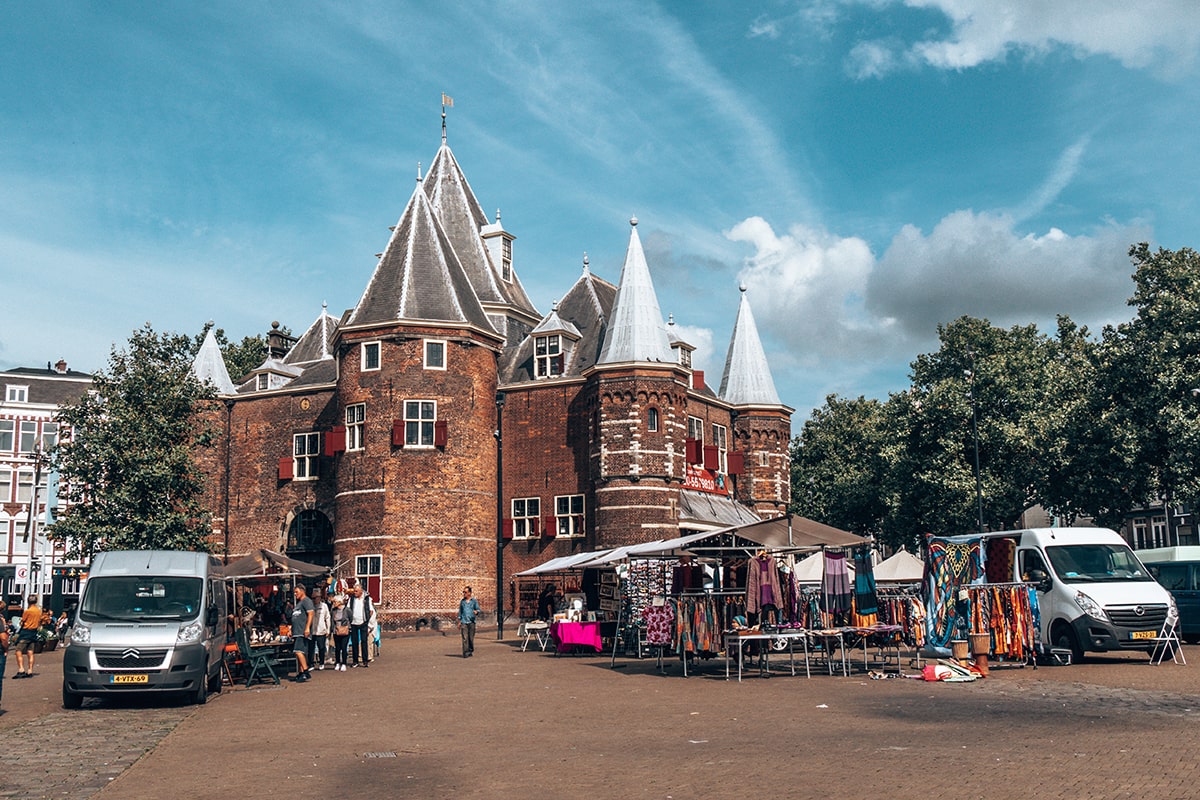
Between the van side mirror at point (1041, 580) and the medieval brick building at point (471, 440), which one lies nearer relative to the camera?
the van side mirror at point (1041, 580)

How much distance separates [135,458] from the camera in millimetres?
39250

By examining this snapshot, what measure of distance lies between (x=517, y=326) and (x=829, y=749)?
41.7m

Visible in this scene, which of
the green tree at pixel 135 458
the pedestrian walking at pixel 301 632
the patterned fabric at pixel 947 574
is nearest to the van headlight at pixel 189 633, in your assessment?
the pedestrian walking at pixel 301 632

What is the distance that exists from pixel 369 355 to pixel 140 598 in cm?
2674

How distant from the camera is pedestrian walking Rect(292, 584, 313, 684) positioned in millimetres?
21656

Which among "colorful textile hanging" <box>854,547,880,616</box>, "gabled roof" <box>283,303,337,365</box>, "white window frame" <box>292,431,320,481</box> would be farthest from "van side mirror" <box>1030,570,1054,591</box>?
"gabled roof" <box>283,303,337,365</box>

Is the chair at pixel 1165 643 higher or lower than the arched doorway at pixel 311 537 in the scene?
lower

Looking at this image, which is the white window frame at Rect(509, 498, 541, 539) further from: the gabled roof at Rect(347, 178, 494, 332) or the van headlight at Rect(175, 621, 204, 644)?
the van headlight at Rect(175, 621, 204, 644)

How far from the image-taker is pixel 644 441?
42.2 metres

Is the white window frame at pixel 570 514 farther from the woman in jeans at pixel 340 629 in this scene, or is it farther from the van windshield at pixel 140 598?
the van windshield at pixel 140 598

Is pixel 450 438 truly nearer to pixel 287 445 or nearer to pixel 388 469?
pixel 388 469

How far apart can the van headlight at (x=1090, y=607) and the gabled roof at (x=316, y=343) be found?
1590 inches

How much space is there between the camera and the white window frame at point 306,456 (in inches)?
1887

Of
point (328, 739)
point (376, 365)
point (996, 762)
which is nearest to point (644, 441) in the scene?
point (376, 365)
